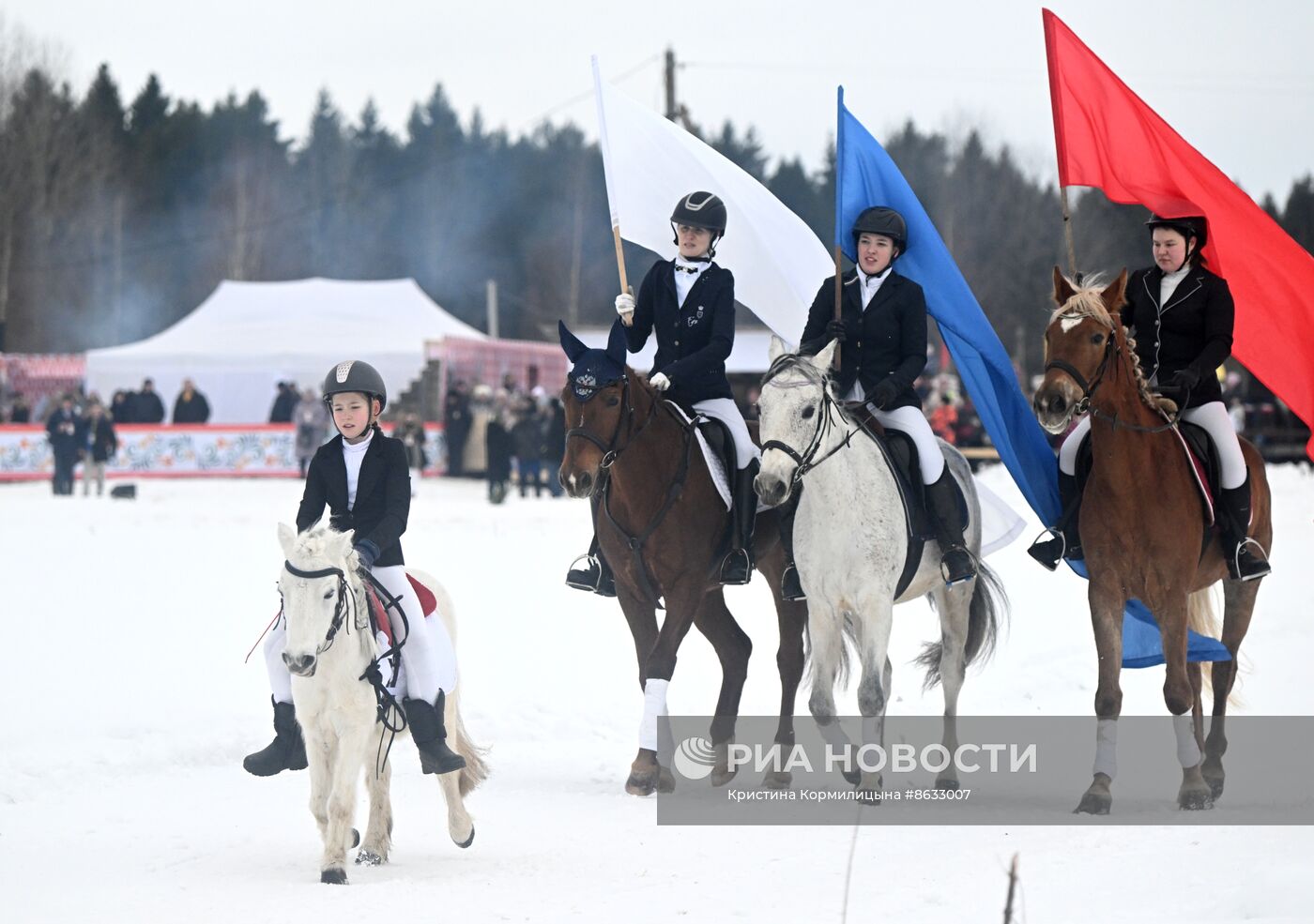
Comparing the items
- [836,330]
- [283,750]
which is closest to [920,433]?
[836,330]

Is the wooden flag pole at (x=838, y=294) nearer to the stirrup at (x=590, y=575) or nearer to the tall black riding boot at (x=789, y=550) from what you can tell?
the tall black riding boot at (x=789, y=550)

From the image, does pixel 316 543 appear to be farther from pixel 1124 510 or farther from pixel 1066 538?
pixel 1066 538

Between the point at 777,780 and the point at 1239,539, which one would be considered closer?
the point at 1239,539

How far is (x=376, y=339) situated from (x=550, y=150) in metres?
52.5

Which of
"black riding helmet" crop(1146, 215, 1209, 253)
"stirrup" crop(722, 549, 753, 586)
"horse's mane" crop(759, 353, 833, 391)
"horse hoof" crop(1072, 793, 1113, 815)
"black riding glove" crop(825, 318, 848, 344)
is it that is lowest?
"horse hoof" crop(1072, 793, 1113, 815)

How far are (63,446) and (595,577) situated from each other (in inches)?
891

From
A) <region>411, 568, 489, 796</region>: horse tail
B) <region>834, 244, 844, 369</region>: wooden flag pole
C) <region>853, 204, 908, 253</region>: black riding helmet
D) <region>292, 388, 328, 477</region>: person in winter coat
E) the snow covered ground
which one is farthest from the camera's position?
<region>292, 388, 328, 477</region>: person in winter coat

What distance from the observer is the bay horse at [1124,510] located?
8422 mm

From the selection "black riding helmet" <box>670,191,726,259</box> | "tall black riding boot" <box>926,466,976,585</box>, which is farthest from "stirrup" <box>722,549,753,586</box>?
"black riding helmet" <box>670,191,726,259</box>

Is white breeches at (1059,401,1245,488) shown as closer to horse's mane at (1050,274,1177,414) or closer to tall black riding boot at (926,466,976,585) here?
horse's mane at (1050,274,1177,414)

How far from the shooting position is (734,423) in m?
9.81

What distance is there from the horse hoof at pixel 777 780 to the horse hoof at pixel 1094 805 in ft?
5.67

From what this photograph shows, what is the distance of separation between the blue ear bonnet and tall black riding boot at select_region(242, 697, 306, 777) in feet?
7.87

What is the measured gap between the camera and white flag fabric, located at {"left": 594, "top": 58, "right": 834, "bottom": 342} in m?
11.4
